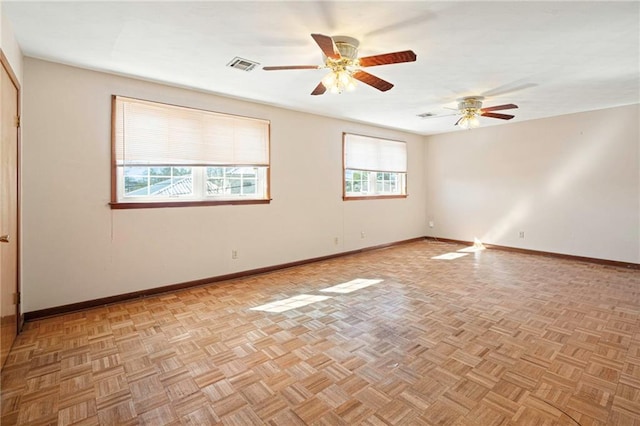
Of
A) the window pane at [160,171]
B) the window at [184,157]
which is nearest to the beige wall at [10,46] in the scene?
the window at [184,157]

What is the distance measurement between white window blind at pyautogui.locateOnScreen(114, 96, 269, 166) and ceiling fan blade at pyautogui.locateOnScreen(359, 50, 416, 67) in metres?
2.35

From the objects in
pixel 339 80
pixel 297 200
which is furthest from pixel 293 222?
pixel 339 80

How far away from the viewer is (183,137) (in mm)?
3848

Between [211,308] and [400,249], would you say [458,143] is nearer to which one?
[400,249]

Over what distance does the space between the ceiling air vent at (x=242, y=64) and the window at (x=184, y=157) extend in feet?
3.47

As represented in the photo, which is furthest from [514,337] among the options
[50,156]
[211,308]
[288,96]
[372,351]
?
[50,156]

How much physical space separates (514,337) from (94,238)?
410 cm

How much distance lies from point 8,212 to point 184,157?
5.71 ft

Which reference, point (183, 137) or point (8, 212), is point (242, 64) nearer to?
point (183, 137)

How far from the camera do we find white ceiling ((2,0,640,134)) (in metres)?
2.21

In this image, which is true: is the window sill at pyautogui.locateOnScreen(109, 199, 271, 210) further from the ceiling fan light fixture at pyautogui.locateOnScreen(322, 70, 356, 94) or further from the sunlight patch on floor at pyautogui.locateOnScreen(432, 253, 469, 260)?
the sunlight patch on floor at pyautogui.locateOnScreen(432, 253, 469, 260)

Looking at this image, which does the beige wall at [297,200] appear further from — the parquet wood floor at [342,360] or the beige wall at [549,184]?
the parquet wood floor at [342,360]

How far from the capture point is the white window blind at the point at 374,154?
5.87 m

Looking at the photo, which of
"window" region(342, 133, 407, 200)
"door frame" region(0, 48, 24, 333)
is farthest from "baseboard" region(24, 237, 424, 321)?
"window" region(342, 133, 407, 200)
